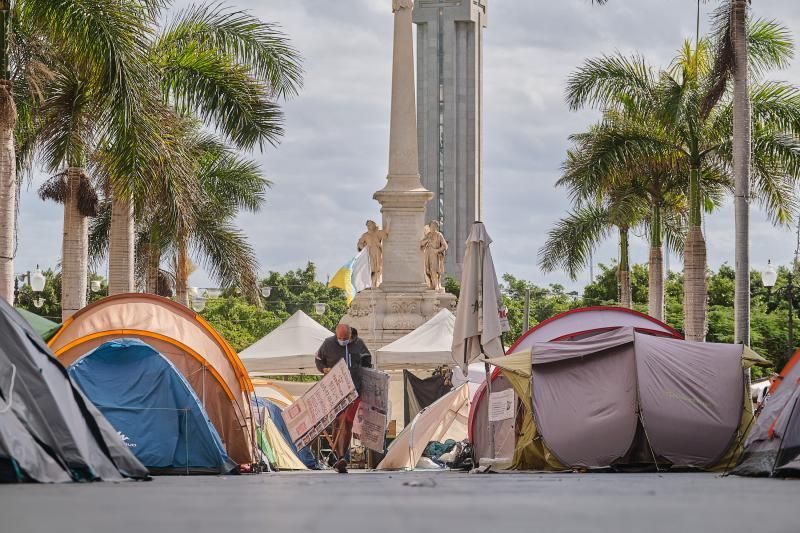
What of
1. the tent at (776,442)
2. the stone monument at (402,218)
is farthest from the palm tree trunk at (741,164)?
the stone monument at (402,218)

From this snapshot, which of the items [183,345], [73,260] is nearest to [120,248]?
[73,260]

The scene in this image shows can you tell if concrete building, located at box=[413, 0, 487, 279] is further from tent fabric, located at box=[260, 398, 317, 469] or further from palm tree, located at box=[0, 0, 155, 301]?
palm tree, located at box=[0, 0, 155, 301]

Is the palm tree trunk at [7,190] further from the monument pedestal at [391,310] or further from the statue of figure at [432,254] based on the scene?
the statue of figure at [432,254]

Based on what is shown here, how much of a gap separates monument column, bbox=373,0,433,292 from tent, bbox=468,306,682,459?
19.6m

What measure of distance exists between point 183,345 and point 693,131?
16.8 metres

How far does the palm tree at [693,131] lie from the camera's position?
30.6 meters

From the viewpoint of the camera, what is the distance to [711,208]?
126 feet

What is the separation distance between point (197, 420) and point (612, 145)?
18.2 meters

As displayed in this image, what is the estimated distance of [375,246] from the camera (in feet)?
129

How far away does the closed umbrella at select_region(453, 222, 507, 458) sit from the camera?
18.6 metres

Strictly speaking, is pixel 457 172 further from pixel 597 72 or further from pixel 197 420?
pixel 197 420

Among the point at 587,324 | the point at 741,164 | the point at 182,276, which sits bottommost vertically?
the point at 587,324

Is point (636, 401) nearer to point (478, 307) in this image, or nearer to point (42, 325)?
point (478, 307)

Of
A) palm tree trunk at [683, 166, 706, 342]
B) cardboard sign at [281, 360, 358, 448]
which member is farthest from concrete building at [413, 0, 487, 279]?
cardboard sign at [281, 360, 358, 448]
